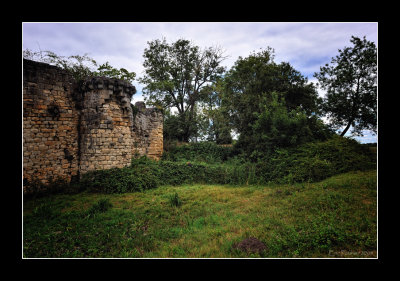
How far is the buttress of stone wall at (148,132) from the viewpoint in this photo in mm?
10570

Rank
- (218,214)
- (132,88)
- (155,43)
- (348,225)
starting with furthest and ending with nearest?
(155,43) < (132,88) < (218,214) < (348,225)

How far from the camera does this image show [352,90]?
9.10 meters

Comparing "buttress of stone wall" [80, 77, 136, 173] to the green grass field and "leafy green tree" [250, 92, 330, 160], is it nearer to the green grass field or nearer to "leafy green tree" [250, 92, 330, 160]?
the green grass field

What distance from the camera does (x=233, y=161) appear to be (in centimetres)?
1135

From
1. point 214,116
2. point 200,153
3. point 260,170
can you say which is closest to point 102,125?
point 260,170

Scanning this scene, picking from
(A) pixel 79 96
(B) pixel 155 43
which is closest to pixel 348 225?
(A) pixel 79 96

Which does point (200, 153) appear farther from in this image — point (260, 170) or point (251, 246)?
point (251, 246)

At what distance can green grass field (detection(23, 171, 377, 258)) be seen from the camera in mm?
2961

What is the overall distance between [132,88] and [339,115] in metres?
11.9

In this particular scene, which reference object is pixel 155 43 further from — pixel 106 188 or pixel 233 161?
pixel 106 188

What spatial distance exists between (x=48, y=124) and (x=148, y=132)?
5599mm

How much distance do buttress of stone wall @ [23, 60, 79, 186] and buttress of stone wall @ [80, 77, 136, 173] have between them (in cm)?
43

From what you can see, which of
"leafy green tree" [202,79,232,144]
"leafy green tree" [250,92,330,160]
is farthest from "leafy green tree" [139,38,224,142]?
"leafy green tree" [250,92,330,160]

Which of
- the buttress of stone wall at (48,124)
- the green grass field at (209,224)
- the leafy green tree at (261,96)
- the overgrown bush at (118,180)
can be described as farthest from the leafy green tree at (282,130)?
the buttress of stone wall at (48,124)
